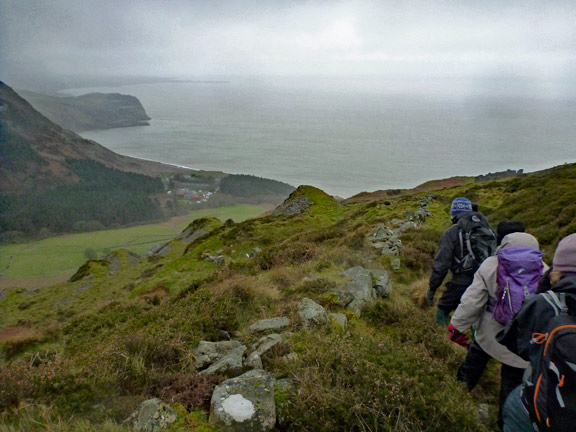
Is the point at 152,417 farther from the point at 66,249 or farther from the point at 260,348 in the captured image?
the point at 66,249

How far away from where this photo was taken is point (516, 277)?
357 centimetres

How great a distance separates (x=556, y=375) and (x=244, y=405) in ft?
9.37

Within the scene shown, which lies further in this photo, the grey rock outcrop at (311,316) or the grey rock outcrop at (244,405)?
the grey rock outcrop at (311,316)

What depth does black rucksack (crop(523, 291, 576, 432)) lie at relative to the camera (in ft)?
7.00

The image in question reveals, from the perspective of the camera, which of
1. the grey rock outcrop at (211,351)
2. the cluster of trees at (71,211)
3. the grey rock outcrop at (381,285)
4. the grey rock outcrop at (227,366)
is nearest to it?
the grey rock outcrop at (227,366)

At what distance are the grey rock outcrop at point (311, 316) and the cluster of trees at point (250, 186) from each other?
16216 centimetres

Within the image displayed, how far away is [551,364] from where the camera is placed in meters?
2.24

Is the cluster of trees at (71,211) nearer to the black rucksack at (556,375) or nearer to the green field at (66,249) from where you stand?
the green field at (66,249)

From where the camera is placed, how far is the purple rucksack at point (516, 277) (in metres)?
3.51

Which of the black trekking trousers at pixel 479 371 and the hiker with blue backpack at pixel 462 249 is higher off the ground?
the hiker with blue backpack at pixel 462 249

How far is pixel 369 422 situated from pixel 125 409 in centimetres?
268

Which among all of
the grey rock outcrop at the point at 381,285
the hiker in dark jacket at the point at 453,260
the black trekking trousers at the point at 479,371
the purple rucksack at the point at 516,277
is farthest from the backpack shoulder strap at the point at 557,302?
the grey rock outcrop at the point at 381,285

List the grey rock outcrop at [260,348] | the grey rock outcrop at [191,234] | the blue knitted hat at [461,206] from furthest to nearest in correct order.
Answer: the grey rock outcrop at [191,234] → the blue knitted hat at [461,206] → the grey rock outcrop at [260,348]

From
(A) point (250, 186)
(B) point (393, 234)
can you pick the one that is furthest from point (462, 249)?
(A) point (250, 186)
